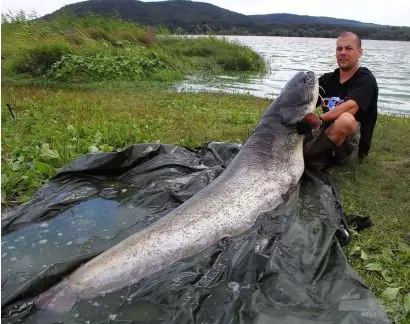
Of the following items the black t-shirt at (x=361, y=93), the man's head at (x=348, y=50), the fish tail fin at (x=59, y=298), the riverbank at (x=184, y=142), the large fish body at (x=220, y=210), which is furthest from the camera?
the man's head at (x=348, y=50)

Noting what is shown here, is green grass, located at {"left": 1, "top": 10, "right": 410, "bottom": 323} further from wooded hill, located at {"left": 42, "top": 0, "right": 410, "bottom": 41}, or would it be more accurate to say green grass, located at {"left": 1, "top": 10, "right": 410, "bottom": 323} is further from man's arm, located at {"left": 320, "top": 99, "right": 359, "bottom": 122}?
wooded hill, located at {"left": 42, "top": 0, "right": 410, "bottom": 41}

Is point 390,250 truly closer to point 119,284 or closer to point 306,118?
point 306,118

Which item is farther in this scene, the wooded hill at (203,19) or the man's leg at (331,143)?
the wooded hill at (203,19)

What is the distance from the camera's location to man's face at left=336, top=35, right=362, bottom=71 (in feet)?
17.6

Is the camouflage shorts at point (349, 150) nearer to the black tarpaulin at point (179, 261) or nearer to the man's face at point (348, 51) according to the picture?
the black tarpaulin at point (179, 261)

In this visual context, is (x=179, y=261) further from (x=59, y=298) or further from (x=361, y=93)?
(x=361, y=93)

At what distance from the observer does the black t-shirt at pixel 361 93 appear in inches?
208

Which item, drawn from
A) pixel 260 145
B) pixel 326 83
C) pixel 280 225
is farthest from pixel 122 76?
pixel 280 225

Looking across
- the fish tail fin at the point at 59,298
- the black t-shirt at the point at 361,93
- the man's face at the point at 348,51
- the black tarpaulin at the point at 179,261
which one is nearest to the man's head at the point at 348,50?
the man's face at the point at 348,51

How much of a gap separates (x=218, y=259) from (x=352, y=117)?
269 cm

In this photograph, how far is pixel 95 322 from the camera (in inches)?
109

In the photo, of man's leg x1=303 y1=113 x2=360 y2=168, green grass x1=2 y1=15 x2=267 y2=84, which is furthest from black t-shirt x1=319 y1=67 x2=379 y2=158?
green grass x1=2 y1=15 x2=267 y2=84

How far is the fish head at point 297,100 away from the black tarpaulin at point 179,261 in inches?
26.6

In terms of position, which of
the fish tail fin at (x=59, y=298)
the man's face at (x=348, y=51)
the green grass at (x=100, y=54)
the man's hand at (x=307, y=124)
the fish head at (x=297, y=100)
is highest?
the man's face at (x=348, y=51)
